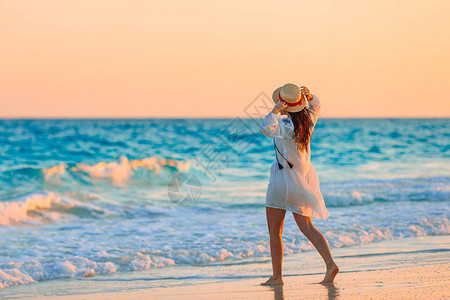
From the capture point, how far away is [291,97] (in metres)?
4.42

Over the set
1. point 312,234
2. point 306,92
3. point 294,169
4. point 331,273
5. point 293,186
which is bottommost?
point 331,273

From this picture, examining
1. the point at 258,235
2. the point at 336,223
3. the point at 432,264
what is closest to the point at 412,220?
the point at 336,223

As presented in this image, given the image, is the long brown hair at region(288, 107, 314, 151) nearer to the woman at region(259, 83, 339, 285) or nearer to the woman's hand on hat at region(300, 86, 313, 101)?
the woman at region(259, 83, 339, 285)

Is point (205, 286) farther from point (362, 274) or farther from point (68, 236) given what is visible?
point (68, 236)

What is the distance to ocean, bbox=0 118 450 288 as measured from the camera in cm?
641

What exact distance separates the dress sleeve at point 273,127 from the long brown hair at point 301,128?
74 millimetres

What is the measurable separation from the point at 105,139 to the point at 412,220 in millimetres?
23704

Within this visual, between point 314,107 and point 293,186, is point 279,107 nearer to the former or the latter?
point 314,107

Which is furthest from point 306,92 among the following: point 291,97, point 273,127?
point 273,127

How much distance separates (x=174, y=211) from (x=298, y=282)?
542 centimetres

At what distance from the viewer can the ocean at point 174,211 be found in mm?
6410

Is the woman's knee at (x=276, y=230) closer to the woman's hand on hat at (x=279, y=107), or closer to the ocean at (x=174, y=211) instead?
the woman's hand on hat at (x=279, y=107)

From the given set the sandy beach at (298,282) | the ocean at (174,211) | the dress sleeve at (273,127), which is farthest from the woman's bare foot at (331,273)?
the ocean at (174,211)

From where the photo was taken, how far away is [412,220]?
860 cm
